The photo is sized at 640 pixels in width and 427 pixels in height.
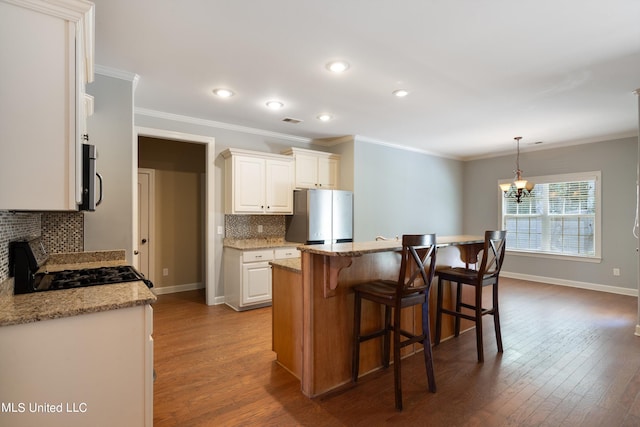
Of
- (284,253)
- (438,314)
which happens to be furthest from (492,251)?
(284,253)

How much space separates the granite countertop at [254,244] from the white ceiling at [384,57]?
5.52ft

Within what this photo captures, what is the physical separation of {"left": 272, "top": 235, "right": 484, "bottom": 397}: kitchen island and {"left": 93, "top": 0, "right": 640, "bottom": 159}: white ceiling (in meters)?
1.51

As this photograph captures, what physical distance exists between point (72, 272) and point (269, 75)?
2192 mm

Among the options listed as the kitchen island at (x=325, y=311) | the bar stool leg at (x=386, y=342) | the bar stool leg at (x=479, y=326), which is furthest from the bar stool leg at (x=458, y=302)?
the bar stool leg at (x=386, y=342)

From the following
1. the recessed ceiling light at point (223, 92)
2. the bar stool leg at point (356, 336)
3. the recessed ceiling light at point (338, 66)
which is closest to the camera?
the bar stool leg at point (356, 336)

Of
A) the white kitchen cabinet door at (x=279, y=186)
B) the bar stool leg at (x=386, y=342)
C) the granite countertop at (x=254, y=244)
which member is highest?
the white kitchen cabinet door at (x=279, y=186)

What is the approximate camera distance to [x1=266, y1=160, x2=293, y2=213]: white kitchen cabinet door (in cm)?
454

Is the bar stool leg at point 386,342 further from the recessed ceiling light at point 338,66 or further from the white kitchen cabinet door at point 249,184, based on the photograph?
the white kitchen cabinet door at point 249,184

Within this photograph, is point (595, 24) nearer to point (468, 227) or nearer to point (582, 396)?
point (582, 396)

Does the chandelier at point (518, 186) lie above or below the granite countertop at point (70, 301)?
above

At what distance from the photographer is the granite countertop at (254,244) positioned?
13.8 feet

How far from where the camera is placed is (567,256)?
568cm

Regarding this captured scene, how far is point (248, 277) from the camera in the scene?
4105mm

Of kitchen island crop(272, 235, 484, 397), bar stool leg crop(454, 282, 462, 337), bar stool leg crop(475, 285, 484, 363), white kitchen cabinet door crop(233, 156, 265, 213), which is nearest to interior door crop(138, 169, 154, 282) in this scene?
white kitchen cabinet door crop(233, 156, 265, 213)
